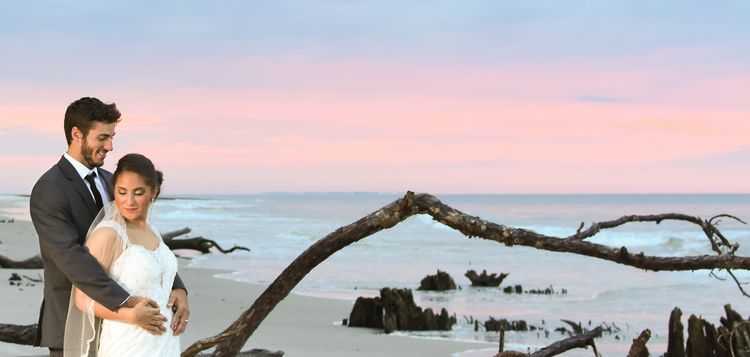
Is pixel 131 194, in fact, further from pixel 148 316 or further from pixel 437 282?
pixel 437 282

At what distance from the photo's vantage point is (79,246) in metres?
3.80

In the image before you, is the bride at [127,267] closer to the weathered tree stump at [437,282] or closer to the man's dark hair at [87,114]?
the man's dark hair at [87,114]

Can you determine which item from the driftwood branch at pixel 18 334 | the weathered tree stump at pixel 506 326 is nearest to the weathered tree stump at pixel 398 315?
the weathered tree stump at pixel 506 326

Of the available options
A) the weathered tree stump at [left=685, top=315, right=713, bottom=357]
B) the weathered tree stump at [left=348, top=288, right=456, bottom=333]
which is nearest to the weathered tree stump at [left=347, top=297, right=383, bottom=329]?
the weathered tree stump at [left=348, top=288, right=456, bottom=333]

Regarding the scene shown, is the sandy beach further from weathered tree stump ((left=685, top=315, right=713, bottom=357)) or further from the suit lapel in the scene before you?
the suit lapel

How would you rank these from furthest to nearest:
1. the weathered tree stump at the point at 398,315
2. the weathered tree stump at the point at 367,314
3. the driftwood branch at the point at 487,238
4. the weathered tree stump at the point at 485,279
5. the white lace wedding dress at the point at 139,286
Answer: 1. the weathered tree stump at the point at 485,279
2. the weathered tree stump at the point at 367,314
3. the weathered tree stump at the point at 398,315
4. the driftwood branch at the point at 487,238
5. the white lace wedding dress at the point at 139,286

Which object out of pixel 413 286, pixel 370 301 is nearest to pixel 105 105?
pixel 370 301

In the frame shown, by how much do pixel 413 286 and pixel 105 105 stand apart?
690 inches

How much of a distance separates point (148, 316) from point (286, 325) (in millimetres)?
10071

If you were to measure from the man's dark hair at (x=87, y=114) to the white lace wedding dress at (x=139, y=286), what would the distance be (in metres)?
0.42

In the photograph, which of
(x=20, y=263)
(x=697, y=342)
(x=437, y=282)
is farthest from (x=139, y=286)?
(x=437, y=282)

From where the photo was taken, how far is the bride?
3.82 meters

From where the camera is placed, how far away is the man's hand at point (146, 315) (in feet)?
12.6

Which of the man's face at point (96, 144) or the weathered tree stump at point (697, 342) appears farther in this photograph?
the weathered tree stump at point (697, 342)
